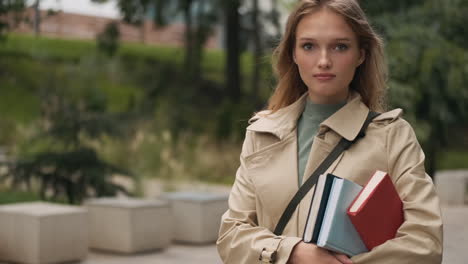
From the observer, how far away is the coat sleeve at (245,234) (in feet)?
9.55

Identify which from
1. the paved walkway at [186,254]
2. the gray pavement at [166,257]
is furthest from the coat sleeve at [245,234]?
the gray pavement at [166,257]

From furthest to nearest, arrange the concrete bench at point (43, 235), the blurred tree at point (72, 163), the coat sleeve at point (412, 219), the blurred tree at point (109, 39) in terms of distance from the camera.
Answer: the blurred tree at point (109, 39), the blurred tree at point (72, 163), the concrete bench at point (43, 235), the coat sleeve at point (412, 219)

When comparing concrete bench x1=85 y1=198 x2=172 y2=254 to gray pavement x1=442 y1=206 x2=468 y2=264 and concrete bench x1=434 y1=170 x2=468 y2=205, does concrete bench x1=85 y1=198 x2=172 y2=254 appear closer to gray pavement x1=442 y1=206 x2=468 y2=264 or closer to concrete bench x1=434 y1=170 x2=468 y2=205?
gray pavement x1=442 y1=206 x2=468 y2=264

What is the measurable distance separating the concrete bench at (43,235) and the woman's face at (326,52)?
681 cm

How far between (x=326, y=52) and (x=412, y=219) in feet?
1.86

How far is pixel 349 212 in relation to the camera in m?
2.67

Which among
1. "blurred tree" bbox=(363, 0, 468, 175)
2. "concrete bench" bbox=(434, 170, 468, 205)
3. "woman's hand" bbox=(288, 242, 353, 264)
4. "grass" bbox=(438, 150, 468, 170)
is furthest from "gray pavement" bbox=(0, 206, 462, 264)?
"grass" bbox=(438, 150, 468, 170)

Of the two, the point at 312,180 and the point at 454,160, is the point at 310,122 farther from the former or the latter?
the point at 454,160

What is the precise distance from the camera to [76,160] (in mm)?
13148

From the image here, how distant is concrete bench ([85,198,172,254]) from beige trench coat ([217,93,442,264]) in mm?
7181

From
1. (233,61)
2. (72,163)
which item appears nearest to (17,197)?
(72,163)

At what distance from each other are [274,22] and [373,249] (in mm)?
26694

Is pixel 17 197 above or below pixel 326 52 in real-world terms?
below

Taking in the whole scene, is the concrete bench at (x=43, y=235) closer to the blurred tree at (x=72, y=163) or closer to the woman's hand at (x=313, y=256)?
the blurred tree at (x=72, y=163)
